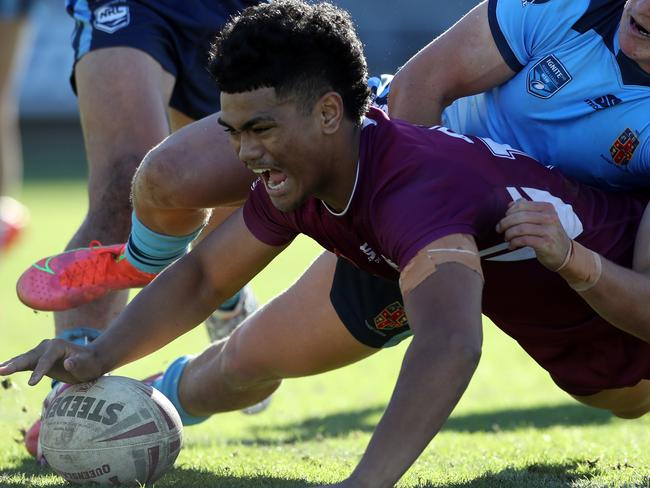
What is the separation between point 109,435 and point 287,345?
3.36 feet

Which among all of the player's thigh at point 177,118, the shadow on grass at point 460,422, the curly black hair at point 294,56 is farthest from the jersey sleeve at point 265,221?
the player's thigh at point 177,118

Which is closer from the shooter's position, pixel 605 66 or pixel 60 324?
pixel 605 66

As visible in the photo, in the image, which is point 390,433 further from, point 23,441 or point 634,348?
point 23,441

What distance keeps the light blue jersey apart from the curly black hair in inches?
33.2

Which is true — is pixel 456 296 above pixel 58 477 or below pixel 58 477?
above

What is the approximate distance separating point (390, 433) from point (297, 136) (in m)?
0.92

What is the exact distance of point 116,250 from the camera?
491 centimetres

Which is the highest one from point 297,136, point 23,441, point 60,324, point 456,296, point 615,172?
point 297,136

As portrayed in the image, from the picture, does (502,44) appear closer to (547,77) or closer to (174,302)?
(547,77)

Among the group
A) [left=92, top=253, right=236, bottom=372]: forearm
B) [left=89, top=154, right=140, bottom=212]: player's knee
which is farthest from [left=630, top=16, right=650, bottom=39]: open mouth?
[left=89, top=154, right=140, bottom=212]: player's knee

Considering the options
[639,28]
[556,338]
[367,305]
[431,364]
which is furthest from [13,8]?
[431,364]

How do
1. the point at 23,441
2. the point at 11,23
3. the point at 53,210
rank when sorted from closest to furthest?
1. the point at 23,441
2. the point at 11,23
3. the point at 53,210

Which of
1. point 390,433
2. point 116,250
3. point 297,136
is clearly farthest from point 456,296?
point 116,250

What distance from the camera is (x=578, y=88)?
4.07 meters
